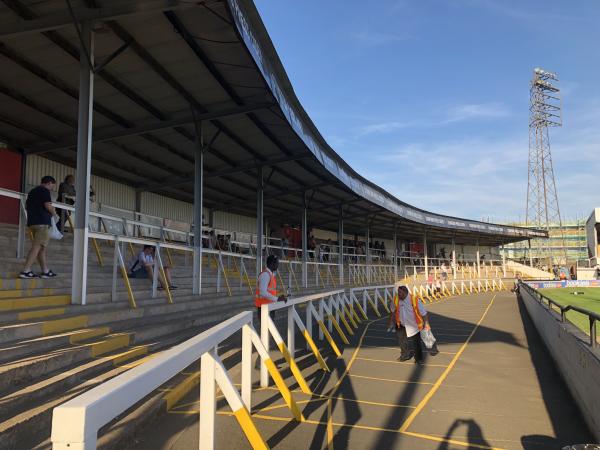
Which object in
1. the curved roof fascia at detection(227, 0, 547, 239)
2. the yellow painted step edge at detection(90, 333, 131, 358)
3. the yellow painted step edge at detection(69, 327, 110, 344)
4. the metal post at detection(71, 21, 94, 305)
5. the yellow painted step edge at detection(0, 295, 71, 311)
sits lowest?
the yellow painted step edge at detection(90, 333, 131, 358)

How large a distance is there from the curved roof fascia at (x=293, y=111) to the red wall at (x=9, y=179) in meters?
Result: 7.98

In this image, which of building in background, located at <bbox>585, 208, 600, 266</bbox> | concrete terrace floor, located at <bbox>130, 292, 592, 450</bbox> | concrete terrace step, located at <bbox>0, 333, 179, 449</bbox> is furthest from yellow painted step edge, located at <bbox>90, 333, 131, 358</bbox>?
building in background, located at <bbox>585, 208, 600, 266</bbox>

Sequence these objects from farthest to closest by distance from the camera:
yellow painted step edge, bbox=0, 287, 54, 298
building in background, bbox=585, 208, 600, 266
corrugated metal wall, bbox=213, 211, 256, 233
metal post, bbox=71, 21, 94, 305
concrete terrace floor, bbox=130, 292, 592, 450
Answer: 1. building in background, bbox=585, 208, 600, 266
2. corrugated metal wall, bbox=213, 211, 256, 233
3. metal post, bbox=71, 21, 94, 305
4. yellow painted step edge, bbox=0, 287, 54, 298
5. concrete terrace floor, bbox=130, 292, 592, 450

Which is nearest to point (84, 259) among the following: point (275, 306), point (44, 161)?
point (275, 306)

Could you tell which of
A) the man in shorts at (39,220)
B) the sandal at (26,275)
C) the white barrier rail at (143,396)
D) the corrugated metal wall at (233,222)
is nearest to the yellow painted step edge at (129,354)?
the white barrier rail at (143,396)

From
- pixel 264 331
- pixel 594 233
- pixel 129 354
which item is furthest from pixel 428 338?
pixel 594 233

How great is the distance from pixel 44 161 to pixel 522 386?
Result: 47.5 ft

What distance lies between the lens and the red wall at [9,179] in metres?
13.1

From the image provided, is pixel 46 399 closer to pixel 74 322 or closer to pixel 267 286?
pixel 74 322

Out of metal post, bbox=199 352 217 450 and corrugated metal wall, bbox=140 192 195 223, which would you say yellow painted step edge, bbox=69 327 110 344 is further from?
corrugated metal wall, bbox=140 192 195 223

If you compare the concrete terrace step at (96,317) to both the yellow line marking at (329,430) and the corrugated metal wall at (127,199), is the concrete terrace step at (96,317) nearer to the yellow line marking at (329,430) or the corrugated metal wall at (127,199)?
the yellow line marking at (329,430)

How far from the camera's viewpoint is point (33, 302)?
623 cm

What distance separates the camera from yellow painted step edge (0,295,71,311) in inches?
224

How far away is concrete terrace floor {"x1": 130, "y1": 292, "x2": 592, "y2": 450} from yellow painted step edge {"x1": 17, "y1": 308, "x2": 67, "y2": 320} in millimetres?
2161
